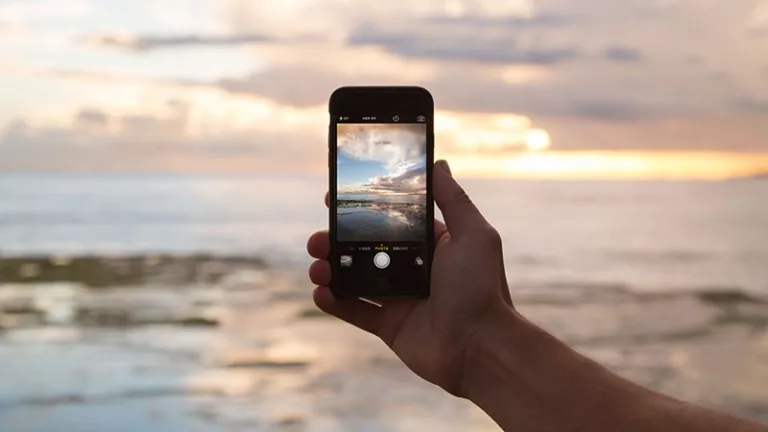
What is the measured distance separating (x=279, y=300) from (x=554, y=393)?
2.98 meters

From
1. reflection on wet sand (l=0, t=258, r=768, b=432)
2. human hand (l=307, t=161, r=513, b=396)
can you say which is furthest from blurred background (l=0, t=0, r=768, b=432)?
human hand (l=307, t=161, r=513, b=396)

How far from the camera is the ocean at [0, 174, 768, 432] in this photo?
2520mm

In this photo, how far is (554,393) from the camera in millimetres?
842

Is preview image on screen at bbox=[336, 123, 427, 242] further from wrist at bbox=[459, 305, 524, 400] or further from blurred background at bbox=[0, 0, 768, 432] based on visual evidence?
blurred background at bbox=[0, 0, 768, 432]

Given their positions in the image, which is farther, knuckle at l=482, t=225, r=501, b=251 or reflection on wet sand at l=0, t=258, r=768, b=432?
reflection on wet sand at l=0, t=258, r=768, b=432

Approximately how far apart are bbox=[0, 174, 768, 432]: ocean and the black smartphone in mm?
1381

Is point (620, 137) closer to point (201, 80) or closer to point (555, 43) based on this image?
point (555, 43)

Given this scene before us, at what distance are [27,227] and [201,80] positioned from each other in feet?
5.68

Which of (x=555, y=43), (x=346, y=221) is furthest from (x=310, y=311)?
(x=346, y=221)

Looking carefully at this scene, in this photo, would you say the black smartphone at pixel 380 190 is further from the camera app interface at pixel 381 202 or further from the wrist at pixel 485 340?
the wrist at pixel 485 340

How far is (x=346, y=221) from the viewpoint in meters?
1.07

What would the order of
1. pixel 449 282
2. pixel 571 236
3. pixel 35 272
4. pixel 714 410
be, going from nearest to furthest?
pixel 714 410
pixel 449 282
pixel 35 272
pixel 571 236

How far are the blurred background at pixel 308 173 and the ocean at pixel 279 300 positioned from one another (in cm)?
1

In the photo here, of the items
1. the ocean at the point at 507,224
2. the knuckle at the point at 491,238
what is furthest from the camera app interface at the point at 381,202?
the ocean at the point at 507,224
